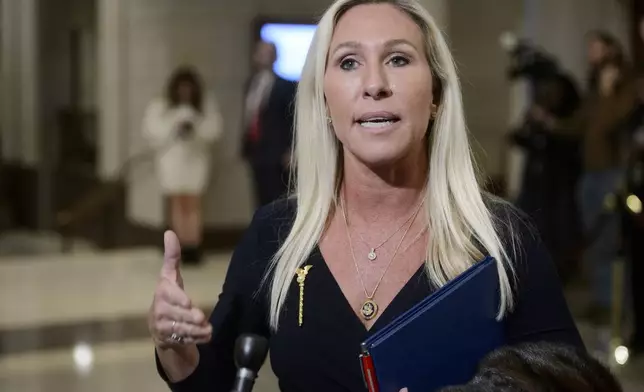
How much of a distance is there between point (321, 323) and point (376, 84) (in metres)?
0.35

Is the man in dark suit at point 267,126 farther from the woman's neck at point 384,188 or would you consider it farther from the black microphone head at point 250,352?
the black microphone head at point 250,352

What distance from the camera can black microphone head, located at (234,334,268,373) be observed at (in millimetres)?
1137

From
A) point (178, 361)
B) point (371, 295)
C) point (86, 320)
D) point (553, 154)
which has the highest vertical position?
point (371, 295)

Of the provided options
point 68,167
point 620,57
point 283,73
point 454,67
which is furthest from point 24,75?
point 454,67

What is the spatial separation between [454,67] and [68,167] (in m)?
7.45

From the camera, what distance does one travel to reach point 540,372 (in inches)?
37.5

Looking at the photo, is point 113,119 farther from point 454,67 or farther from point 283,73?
point 454,67

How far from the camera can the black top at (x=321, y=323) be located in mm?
1247

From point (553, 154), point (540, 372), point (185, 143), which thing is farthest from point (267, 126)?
point (540, 372)

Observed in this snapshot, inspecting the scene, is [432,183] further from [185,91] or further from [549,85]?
[185,91]

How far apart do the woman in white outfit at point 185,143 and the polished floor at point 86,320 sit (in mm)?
379

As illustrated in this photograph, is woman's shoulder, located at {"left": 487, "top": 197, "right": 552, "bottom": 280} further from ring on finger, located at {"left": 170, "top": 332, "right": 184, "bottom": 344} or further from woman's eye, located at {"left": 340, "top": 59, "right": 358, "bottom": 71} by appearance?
ring on finger, located at {"left": 170, "top": 332, "right": 184, "bottom": 344}

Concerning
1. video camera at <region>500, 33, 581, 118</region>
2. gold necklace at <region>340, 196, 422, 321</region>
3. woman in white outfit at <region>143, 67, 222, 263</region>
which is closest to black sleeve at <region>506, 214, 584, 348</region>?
gold necklace at <region>340, 196, 422, 321</region>

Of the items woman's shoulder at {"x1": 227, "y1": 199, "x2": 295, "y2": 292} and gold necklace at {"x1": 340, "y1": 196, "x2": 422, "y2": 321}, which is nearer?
gold necklace at {"x1": 340, "y1": 196, "x2": 422, "y2": 321}
